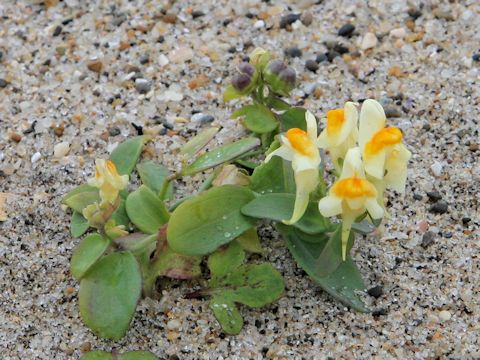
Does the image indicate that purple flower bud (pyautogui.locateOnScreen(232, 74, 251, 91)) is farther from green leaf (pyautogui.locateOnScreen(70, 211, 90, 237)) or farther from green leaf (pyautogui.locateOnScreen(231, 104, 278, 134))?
green leaf (pyautogui.locateOnScreen(70, 211, 90, 237))

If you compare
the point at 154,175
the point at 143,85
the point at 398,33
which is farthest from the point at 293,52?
the point at 154,175

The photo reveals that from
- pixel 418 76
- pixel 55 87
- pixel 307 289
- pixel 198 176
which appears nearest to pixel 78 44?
pixel 55 87

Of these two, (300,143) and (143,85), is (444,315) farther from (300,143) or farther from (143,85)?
(143,85)

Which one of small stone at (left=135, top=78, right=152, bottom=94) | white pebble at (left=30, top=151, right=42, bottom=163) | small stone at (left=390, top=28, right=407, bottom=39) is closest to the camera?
white pebble at (left=30, top=151, right=42, bottom=163)

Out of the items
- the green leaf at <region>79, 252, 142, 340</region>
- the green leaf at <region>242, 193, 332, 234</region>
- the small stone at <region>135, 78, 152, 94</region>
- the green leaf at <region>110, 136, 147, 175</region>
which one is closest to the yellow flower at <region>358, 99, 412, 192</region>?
the green leaf at <region>242, 193, 332, 234</region>

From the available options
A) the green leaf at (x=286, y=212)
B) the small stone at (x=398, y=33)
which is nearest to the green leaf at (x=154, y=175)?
the green leaf at (x=286, y=212)

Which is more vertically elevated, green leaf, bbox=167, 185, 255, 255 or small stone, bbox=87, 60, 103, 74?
green leaf, bbox=167, 185, 255, 255
